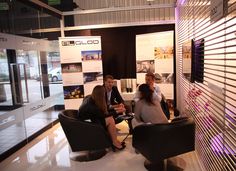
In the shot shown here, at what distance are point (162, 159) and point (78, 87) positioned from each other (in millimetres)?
3311

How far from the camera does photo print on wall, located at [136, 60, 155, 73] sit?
18.4 ft

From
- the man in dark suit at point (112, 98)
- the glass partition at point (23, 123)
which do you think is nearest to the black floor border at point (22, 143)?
the glass partition at point (23, 123)

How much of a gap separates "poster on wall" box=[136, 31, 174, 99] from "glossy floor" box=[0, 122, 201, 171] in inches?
74.9

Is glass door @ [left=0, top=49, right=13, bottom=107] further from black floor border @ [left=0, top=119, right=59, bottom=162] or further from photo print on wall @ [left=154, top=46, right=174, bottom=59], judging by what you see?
photo print on wall @ [left=154, top=46, right=174, bottom=59]

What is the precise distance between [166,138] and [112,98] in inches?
78.1

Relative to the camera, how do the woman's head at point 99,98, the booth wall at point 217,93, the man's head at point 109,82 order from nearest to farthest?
1. the booth wall at point 217,93
2. the woman's head at point 99,98
3. the man's head at point 109,82

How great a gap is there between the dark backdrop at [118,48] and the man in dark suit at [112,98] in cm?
152

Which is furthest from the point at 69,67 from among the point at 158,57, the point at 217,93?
the point at 217,93

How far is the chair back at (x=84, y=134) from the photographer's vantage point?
3.34 meters

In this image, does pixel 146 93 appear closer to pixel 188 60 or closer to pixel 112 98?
pixel 188 60

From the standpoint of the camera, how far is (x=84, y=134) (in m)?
3.38

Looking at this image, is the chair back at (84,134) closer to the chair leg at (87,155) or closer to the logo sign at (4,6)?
the chair leg at (87,155)

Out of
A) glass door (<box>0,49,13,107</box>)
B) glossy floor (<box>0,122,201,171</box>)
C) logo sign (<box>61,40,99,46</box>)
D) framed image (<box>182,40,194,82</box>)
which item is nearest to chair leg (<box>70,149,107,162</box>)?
glossy floor (<box>0,122,201,171</box>)

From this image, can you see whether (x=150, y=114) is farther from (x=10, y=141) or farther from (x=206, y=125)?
(x=10, y=141)
